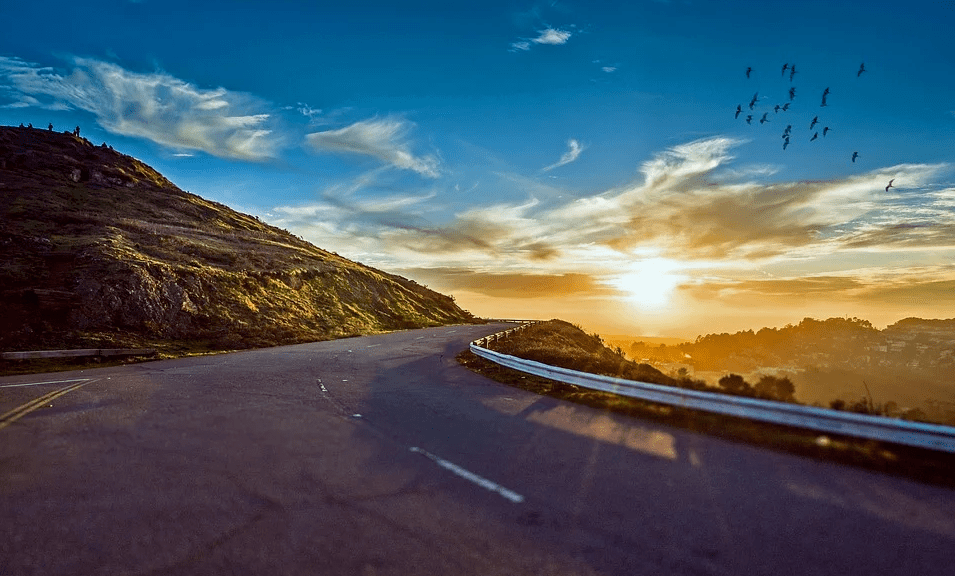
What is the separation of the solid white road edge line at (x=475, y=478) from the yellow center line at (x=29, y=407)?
8.51m

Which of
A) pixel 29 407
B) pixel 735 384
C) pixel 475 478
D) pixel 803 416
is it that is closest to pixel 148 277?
pixel 29 407

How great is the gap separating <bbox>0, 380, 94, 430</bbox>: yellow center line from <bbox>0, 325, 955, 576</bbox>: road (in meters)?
0.55

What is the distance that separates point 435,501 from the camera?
5.07 metres

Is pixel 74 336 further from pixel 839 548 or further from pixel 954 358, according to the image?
pixel 954 358

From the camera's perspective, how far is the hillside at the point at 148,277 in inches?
1057

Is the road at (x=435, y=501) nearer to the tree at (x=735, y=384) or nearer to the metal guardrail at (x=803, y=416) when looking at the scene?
the metal guardrail at (x=803, y=416)

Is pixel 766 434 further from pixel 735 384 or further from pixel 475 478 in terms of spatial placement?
pixel 475 478

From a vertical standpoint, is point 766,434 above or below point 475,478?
above

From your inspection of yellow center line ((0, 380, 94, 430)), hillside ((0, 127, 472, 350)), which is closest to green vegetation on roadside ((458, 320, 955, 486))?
yellow center line ((0, 380, 94, 430))

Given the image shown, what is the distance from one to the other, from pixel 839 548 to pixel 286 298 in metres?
43.9

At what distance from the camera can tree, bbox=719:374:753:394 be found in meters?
9.93

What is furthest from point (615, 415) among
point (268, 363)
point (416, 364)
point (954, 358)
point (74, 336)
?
point (74, 336)

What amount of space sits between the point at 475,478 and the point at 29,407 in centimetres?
1132

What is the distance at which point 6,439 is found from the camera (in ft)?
26.3
